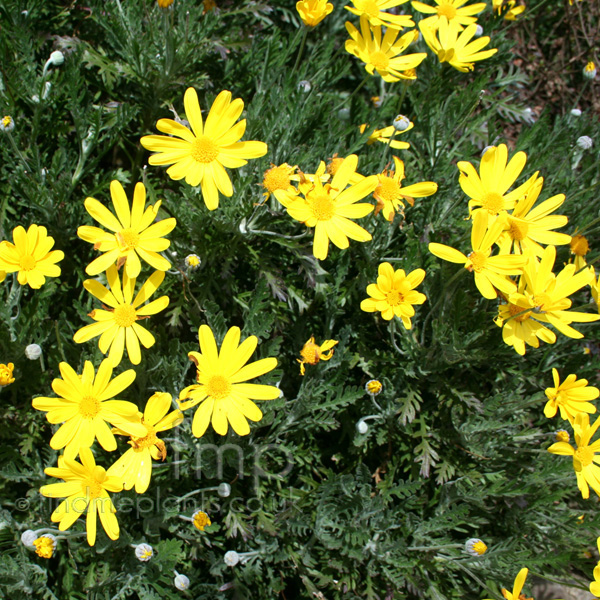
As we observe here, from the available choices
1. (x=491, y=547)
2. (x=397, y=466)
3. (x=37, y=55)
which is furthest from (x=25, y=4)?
(x=491, y=547)

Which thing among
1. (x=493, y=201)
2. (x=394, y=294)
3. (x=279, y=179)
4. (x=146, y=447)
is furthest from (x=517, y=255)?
(x=146, y=447)

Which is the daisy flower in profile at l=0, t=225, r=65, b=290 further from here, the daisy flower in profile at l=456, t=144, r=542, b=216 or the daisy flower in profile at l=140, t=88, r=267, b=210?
the daisy flower in profile at l=456, t=144, r=542, b=216

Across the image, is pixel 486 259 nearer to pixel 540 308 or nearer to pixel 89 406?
pixel 540 308

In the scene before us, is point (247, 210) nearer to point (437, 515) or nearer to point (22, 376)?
point (22, 376)

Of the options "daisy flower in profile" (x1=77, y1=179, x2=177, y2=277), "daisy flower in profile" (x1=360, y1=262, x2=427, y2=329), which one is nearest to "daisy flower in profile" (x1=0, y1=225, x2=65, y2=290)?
"daisy flower in profile" (x1=77, y1=179, x2=177, y2=277)

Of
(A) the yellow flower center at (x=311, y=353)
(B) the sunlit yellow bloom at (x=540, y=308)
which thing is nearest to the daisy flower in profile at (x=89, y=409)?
(A) the yellow flower center at (x=311, y=353)

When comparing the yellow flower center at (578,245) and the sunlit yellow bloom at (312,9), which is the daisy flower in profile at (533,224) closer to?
the yellow flower center at (578,245)
